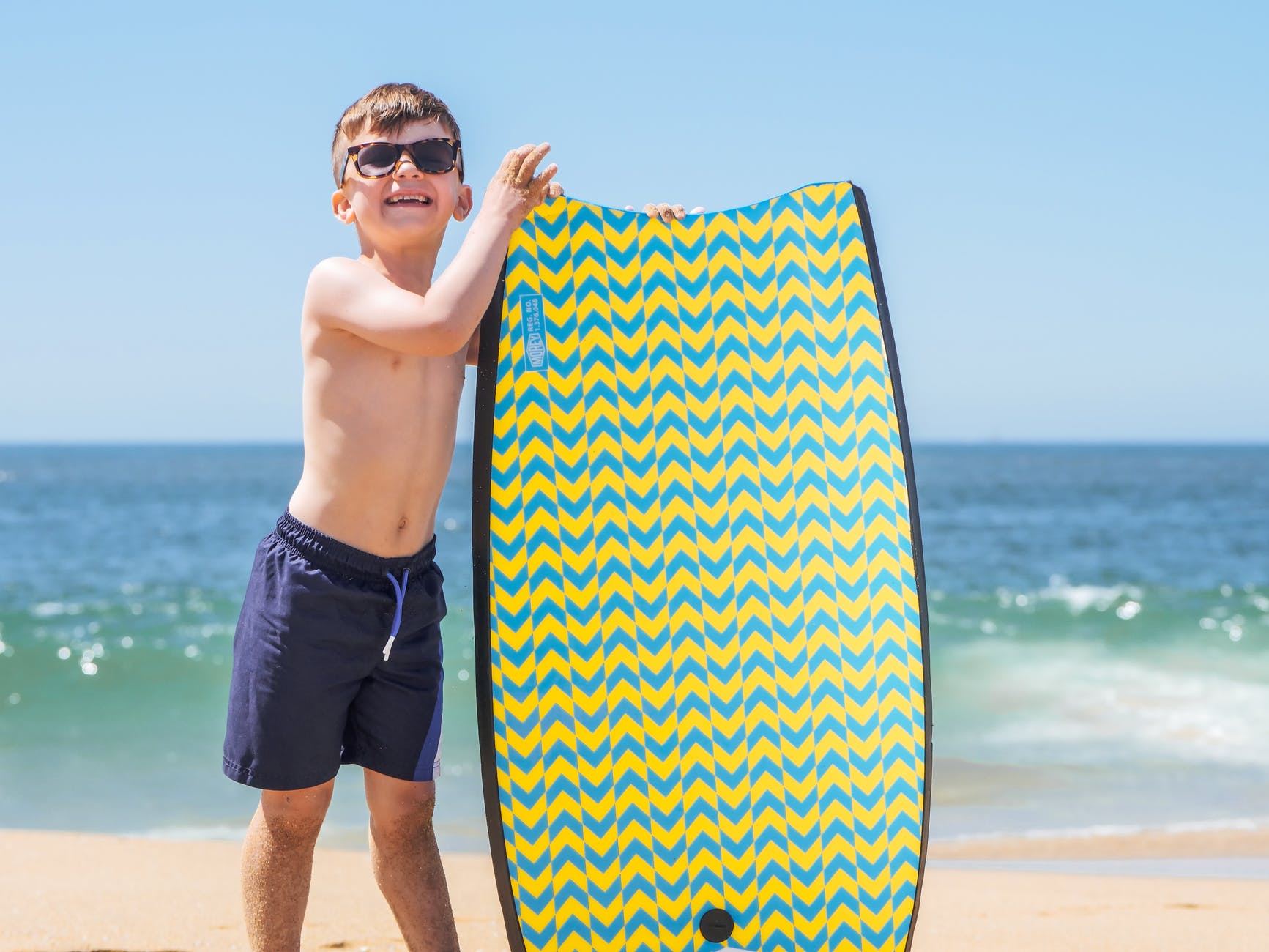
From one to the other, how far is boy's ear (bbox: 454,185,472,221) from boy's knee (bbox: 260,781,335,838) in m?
1.03

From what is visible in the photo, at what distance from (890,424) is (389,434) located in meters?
0.97

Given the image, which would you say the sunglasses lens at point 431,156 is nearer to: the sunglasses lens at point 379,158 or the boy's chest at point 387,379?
the sunglasses lens at point 379,158

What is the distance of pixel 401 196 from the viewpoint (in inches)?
77.9

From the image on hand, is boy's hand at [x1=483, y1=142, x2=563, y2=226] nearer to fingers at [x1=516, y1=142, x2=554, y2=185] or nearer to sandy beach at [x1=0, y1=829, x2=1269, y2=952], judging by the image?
fingers at [x1=516, y1=142, x2=554, y2=185]

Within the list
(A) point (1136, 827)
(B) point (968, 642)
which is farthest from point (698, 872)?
(B) point (968, 642)

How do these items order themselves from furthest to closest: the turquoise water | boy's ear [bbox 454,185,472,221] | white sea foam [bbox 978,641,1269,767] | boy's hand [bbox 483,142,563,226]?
white sea foam [bbox 978,641,1269,767] < the turquoise water < boy's ear [bbox 454,185,472,221] < boy's hand [bbox 483,142,563,226]

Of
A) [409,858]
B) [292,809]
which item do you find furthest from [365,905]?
[292,809]

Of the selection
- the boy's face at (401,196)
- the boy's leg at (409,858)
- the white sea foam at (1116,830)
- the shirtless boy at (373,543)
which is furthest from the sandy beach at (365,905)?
the boy's face at (401,196)

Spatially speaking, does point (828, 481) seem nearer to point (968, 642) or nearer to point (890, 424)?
point (890, 424)

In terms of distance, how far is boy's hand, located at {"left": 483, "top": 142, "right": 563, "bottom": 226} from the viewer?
1943mm

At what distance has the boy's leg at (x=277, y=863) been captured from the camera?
6.25 feet

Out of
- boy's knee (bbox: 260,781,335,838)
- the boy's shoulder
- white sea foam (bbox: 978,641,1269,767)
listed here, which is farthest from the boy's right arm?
white sea foam (bbox: 978,641,1269,767)

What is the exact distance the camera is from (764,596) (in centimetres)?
225

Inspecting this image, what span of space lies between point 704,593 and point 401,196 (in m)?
0.94
